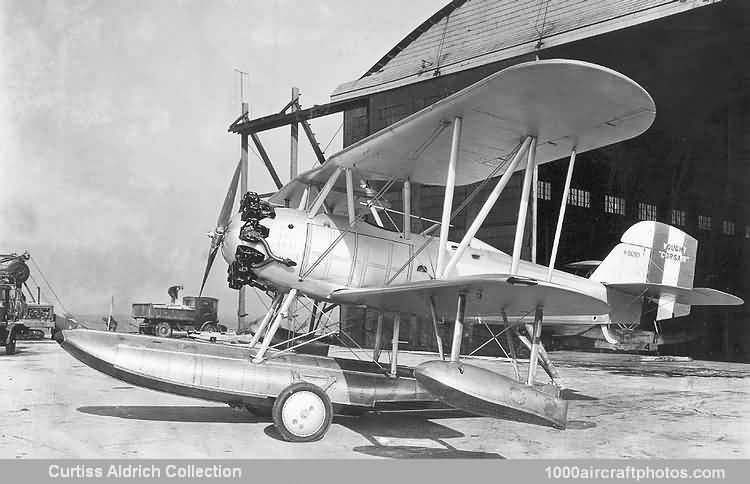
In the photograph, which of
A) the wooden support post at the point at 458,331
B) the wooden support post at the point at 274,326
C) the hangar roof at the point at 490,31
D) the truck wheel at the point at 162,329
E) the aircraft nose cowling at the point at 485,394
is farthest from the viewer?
the truck wheel at the point at 162,329

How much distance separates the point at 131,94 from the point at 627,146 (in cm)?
1568

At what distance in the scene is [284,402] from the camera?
661 centimetres

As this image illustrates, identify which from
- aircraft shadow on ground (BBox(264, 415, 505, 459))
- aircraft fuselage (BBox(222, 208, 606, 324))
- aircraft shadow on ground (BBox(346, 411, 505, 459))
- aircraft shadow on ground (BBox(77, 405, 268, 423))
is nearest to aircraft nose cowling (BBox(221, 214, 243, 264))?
aircraft fuselage (BBox(222, 208, 606, 324))

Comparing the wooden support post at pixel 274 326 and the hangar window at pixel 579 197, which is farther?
the hangar window at pixel 579 197

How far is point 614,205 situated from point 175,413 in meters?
18.4

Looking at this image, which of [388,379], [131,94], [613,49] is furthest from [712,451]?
[613,49]

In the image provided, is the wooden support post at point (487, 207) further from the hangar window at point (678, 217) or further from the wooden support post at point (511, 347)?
the hangar window at point (678, 217)

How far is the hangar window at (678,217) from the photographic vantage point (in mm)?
23375

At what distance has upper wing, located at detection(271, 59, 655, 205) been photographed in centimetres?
599

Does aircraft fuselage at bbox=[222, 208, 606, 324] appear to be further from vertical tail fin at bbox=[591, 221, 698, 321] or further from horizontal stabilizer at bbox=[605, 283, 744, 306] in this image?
vertical tail fin at bbox=[591, 221, 698, 321]

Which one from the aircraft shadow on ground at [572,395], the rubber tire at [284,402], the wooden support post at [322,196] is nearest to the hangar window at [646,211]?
the aircraft shadow on ground at [572,395]

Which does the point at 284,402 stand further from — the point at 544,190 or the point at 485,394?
the point at 544,190

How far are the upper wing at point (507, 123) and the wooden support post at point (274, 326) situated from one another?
1.74 metres
